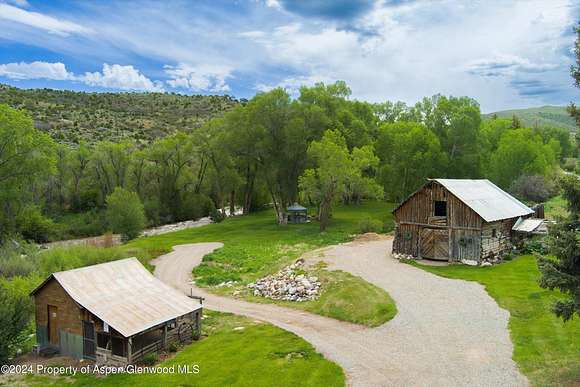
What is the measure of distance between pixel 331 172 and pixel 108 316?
112ft

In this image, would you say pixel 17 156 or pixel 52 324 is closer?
pixel 52 324

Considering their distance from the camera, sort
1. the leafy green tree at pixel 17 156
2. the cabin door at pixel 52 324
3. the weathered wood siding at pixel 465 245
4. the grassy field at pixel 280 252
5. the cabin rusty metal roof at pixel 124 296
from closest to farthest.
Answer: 1. the cabin rusty metal roof at pixel 124 296
2. the cabin door at pixel 52 324
3. the grassy field at pixel 280 252
4. the weathered wood siding at pixel 465 245
5. the leafy green tree at pixel 17 156

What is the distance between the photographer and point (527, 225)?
37.1 metres

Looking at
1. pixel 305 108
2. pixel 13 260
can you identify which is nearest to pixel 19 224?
pixel 13 260

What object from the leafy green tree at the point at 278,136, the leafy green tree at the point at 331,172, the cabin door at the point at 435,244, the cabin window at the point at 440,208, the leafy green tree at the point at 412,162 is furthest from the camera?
the leafy green tree at the point at 412,162

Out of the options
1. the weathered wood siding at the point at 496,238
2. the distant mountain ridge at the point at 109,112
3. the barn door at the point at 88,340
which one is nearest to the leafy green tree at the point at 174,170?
the distant mountain ridge at the point at 109,112

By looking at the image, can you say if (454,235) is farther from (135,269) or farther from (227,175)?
(227,175)

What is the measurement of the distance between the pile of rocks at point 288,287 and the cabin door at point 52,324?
480 inches

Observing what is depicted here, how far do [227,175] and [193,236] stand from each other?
599 inches

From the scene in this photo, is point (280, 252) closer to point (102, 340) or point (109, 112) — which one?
point (102, 340)

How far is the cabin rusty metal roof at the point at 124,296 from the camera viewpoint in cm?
2033

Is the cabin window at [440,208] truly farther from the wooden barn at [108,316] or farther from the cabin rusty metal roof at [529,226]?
the wooden barn at [108,316]

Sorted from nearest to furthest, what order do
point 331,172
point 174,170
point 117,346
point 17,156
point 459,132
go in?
1. point 117,346
2. point 17,156
3. point 331,172
4. point 459,132
5. point 174,170

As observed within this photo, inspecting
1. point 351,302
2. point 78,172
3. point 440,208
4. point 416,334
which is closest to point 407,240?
point 440,208
